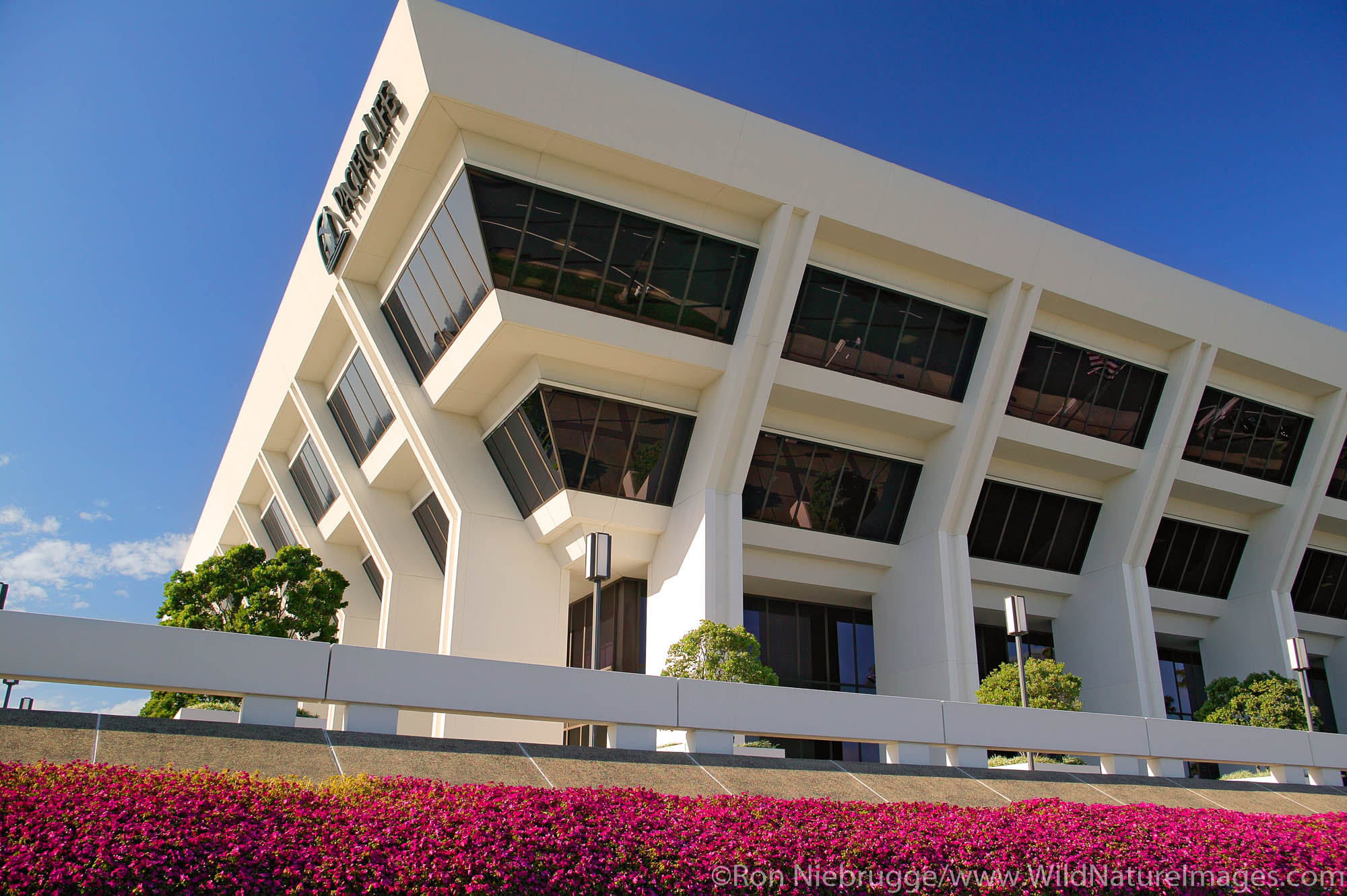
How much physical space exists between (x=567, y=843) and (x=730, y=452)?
574 inches

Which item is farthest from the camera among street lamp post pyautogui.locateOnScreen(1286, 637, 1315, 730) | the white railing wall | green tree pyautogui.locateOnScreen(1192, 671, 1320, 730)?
green tree pyautogui.locateOnScreen(1192, 671, 1320, 730)

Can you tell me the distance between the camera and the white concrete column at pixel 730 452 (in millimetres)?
21656

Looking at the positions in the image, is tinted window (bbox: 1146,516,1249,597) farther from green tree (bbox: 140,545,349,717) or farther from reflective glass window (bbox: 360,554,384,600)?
reflective glass window (bbox: 360,554,384,600)

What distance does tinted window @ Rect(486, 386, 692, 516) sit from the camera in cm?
2188

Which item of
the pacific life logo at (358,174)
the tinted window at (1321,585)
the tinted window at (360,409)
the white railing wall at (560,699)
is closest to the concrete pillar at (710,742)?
the white railing wall at (560,699)

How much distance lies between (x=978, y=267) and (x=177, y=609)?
71.4 ft

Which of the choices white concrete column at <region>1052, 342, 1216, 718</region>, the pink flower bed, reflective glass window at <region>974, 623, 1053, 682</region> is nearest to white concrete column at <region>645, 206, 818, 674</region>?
the pink flower bed

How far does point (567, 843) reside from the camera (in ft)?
27.8

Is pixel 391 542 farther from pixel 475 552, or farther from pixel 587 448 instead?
pixel 587 448

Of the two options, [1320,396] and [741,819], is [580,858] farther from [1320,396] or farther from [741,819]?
[1320,396]

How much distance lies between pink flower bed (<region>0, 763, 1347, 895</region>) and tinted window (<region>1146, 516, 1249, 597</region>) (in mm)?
19818

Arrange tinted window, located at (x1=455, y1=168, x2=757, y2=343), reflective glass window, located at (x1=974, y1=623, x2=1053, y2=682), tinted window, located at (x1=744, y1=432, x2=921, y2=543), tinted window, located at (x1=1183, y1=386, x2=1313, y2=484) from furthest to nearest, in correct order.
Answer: reflective glass window, located at (x1=974, y1=623, x2=1053, y2=682), tinted window, located at (x1=1183, y1=386, x2=1313, y2=484), tinted window, located at (x1=744, y1=432, x2=921, y2=543), tinted window, located at (x1=455, y1=168, x2=757, y2=343)

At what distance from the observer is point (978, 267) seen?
77.7ft

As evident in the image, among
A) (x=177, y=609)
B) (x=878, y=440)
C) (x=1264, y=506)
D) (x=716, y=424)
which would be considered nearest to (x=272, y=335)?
(x=177, y=609)
